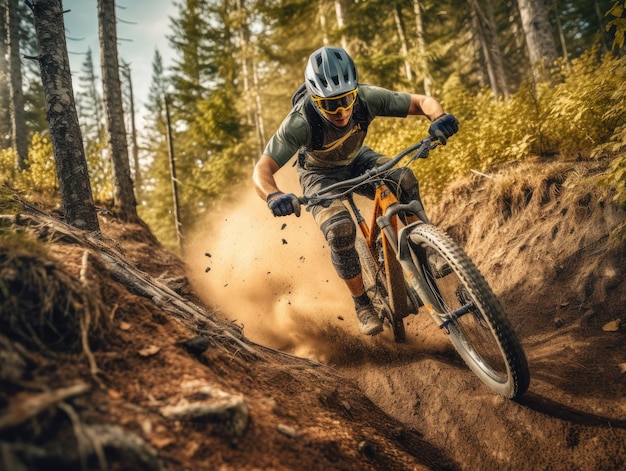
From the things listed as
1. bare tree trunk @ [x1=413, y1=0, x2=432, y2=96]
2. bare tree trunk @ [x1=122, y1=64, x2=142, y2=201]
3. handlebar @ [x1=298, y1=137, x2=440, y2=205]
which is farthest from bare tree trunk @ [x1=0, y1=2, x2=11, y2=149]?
handlebar @ [x1=298, y1=137, x2=440, y2=205]

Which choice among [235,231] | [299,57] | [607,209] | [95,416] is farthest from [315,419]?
[299,57]

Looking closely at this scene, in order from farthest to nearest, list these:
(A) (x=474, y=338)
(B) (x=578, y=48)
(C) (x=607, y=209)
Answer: (B) (x=578, y=48)
(C) (x=607, y=209)
(A) (x=474, y=338)

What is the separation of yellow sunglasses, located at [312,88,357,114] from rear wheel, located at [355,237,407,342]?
1.63 metres

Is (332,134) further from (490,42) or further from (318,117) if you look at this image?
(490,42)

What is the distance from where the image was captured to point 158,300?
270 cm

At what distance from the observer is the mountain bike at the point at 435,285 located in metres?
2.37

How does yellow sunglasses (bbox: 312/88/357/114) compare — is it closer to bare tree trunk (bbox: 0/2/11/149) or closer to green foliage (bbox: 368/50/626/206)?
green foliage (bbox: 368/50/626/206)

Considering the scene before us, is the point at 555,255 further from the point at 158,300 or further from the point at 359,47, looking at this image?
the point at 359,47

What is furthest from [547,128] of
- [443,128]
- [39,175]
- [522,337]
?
[39,175]

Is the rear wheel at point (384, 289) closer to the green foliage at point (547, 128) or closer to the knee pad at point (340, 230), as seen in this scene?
the knee pad at point (340, 230)

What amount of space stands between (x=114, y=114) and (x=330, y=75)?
8.02m

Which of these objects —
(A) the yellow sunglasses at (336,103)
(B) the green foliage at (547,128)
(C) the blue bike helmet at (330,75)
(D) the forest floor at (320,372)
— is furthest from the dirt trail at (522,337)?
(C) the blue bike helmet at (330,75)

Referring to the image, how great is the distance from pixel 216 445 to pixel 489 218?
4.98m

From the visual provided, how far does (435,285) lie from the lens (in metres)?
3.14
